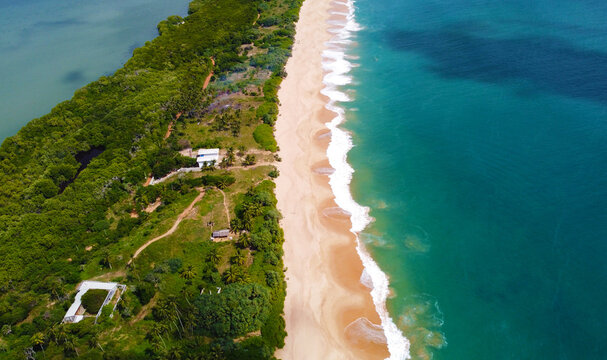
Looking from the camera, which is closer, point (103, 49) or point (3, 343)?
point (3, 343)

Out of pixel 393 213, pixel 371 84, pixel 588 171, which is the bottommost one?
pixel 393 213

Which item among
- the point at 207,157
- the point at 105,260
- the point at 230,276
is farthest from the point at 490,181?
the point at 105,260

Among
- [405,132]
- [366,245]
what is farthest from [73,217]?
[405,132]

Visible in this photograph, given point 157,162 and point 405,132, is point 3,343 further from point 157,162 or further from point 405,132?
point 405,132

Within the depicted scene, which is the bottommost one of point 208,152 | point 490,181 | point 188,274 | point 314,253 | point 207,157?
point 314,253

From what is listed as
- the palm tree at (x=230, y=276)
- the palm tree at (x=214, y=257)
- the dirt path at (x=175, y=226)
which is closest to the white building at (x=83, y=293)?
the dirt path at (x=175, y=226)

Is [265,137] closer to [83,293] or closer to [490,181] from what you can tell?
[83,293]

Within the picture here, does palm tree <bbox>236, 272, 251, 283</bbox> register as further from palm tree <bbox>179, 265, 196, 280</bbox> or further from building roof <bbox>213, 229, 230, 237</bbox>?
building roof <bbox>213, 229, 230, 237</bbox>
